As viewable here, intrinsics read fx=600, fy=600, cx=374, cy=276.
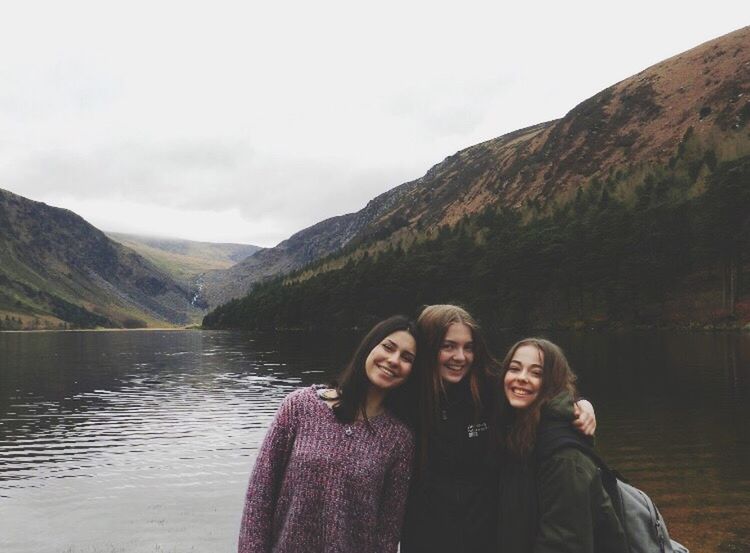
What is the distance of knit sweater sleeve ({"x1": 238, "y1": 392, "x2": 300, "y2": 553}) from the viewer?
484 cm

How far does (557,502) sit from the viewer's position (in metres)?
4.45

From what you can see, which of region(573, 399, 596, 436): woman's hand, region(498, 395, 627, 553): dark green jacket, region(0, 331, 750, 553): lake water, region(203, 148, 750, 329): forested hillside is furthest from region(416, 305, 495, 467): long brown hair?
region(203, 148, 750, 329): forested hillside

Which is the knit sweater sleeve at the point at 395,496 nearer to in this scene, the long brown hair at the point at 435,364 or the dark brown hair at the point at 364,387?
the long brown hair at the point at 435,364

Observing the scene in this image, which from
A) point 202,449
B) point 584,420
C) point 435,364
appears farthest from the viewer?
point 202,449

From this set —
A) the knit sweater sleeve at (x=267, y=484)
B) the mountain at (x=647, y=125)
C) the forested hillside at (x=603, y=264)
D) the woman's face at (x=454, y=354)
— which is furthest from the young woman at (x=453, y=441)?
the mountain at (x=647, y=125)

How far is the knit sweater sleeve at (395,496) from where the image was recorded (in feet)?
16.5

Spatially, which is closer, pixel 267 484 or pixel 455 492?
pixel 267 484

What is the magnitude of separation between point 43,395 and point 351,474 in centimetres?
4265

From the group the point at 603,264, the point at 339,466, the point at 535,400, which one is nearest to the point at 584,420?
the point at 535,400

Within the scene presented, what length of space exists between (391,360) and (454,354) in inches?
26.1

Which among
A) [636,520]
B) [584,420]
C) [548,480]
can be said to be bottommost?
[636,520]

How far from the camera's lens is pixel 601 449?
71.3 ft

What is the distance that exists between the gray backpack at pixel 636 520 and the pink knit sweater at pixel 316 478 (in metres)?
1.62

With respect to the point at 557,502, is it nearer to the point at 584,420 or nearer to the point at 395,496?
the point at 584,420
